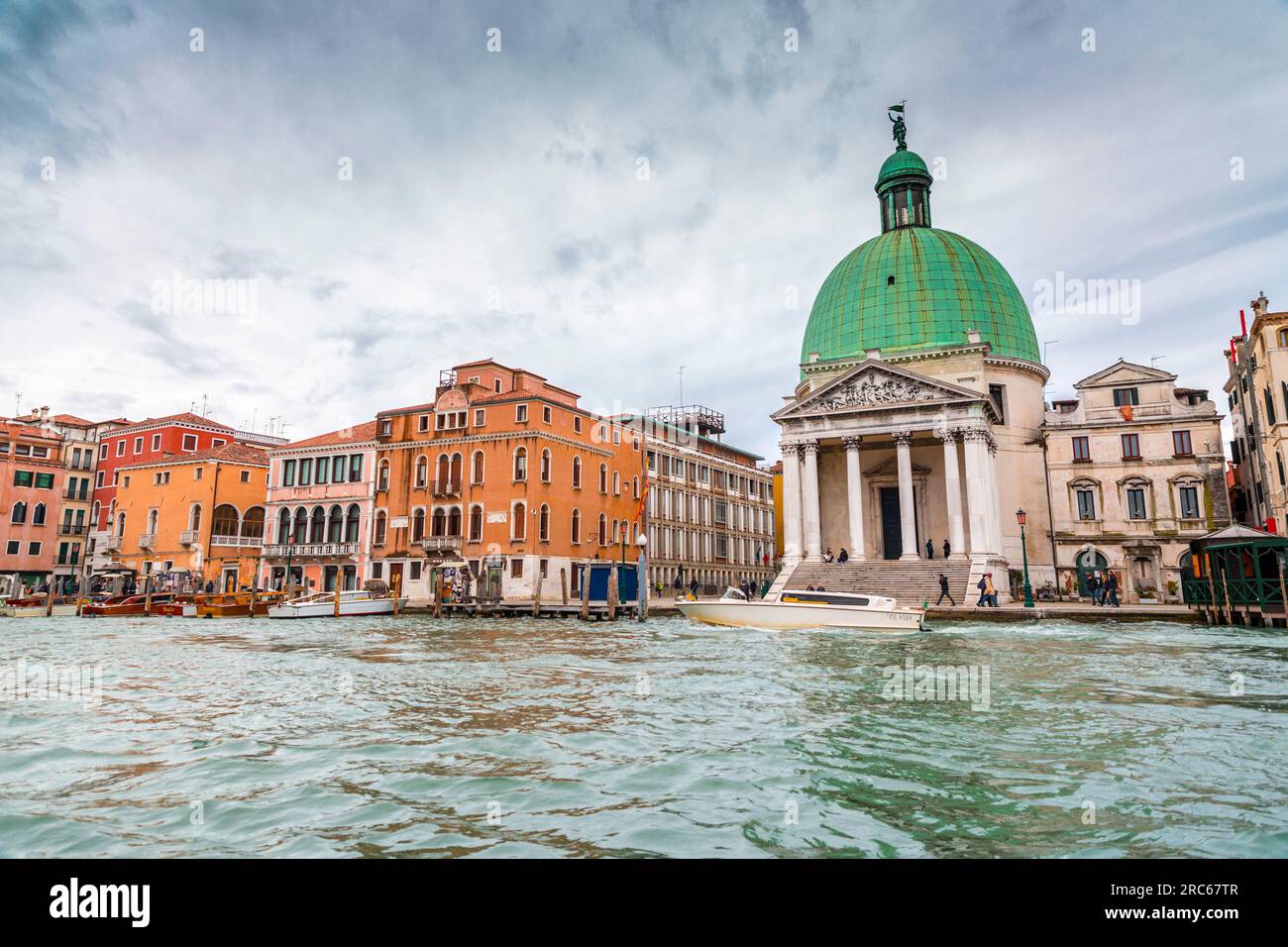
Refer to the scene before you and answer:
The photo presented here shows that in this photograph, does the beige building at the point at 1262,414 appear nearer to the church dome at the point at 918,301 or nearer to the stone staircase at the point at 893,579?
the church dome at the point at 918,301

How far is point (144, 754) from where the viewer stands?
298 inches

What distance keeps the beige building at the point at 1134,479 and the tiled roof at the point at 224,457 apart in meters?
44.9

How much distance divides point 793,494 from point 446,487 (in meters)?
17.6

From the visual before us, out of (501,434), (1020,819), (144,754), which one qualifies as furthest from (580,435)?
(1020,819)

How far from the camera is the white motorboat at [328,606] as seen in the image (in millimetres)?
32688

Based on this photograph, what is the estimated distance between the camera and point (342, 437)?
Result: 146 ft

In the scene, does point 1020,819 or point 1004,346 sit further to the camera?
point 1004,346

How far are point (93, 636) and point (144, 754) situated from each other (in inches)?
782

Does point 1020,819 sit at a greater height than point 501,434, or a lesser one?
lesser

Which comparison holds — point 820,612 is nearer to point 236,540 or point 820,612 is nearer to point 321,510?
point 321,510

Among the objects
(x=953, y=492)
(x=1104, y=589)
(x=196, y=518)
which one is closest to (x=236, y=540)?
(x=196, y=518)

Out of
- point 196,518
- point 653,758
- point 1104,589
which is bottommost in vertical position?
point 653,758

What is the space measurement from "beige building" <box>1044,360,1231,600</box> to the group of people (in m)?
1.42
